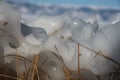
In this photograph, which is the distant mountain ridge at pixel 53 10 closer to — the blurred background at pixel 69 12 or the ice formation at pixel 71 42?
the blurred background at pixel 69 12

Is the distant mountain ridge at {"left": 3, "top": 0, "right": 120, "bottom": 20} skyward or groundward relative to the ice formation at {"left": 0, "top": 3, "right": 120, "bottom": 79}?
groundward

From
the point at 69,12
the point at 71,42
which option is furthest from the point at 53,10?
the point at 71,42

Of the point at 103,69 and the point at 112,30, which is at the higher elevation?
the point at 112,30

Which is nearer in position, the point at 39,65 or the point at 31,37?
the point at 39,65

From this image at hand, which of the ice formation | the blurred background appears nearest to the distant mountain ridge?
the blurred background

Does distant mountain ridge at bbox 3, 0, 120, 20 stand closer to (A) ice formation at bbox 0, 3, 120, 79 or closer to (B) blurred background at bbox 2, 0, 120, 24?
(B) blurred background at bbox 2, 0, 120, 24

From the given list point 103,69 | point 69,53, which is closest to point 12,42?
point 69,53

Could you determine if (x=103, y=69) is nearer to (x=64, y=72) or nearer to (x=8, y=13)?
(x=64, y=72)

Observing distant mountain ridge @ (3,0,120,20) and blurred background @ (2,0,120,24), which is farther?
distant mountain ridge @ (3,0,120,20)
